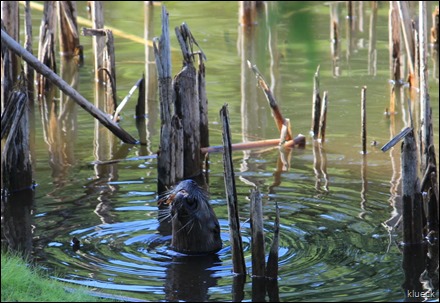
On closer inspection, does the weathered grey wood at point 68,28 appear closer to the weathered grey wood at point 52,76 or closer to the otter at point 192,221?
the weathered grey wood at point 52,76

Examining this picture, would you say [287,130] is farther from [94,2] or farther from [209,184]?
[94,2]

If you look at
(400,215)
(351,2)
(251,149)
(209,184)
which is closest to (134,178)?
(209,184)

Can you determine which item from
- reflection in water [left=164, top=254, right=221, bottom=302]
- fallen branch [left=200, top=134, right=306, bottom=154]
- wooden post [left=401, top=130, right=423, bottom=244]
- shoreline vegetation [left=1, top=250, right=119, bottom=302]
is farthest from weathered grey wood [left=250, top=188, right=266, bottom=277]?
fallen branch [left=200, top=134, right=306, bottom=154]

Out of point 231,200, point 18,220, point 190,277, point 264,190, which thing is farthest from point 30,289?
point 264,190

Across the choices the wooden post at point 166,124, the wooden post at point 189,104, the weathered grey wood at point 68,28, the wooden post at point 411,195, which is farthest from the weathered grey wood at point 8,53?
the wooden post at point 411,195

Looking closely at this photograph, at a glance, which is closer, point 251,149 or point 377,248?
point 377,248

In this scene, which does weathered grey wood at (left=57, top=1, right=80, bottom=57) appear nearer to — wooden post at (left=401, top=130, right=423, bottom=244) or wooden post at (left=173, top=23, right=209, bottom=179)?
wooden post at (left=173, top=23, right=209, bottom=179)

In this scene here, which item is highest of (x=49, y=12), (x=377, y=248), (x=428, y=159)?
(x=49, y=12)

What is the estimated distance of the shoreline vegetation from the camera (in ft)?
21.8

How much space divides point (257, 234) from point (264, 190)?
3203mm

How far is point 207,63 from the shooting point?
59.4 ft

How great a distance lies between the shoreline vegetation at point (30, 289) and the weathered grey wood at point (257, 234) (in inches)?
52.0

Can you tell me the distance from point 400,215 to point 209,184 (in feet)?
8.06

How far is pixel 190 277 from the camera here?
26.2 feet
